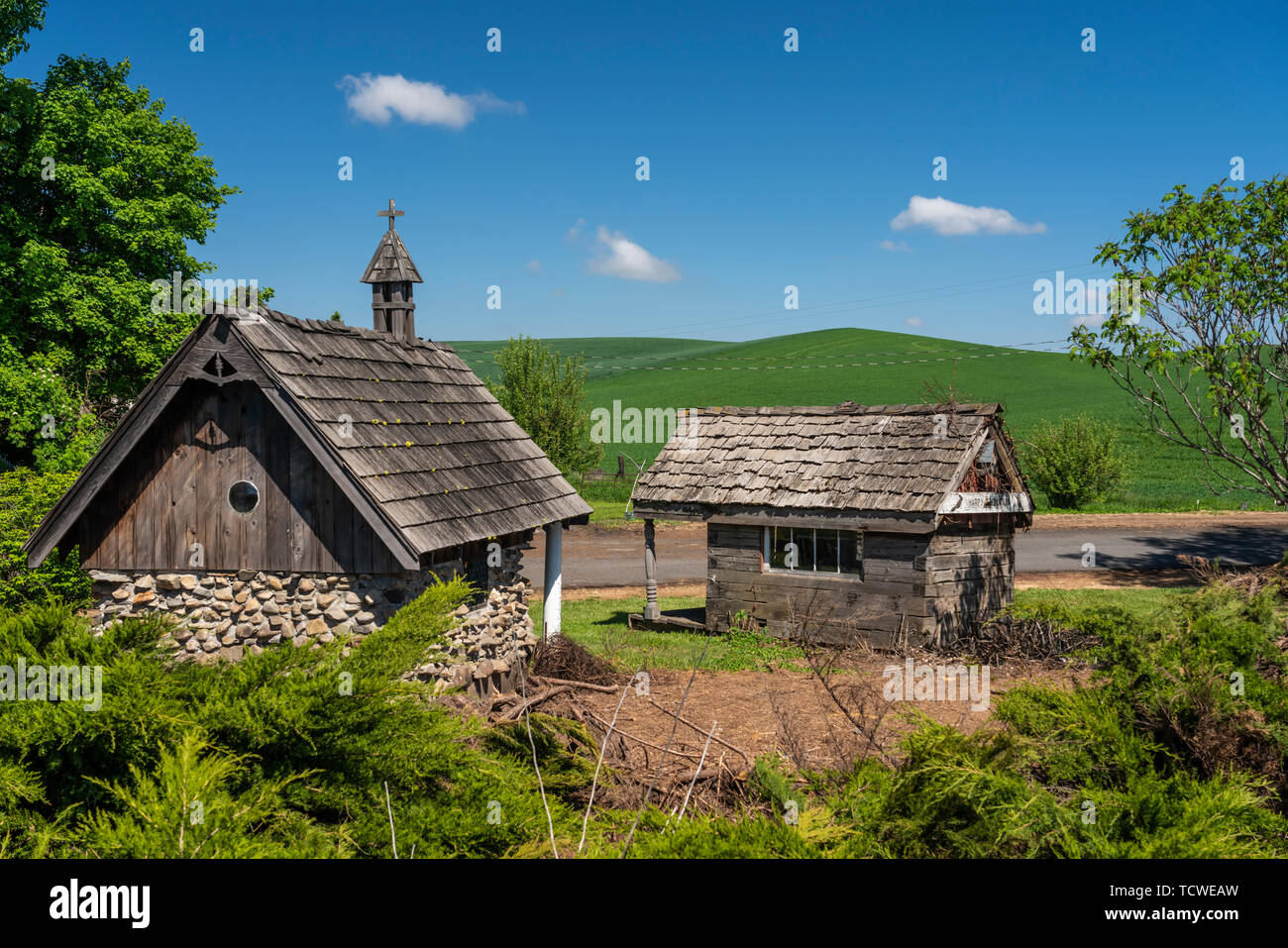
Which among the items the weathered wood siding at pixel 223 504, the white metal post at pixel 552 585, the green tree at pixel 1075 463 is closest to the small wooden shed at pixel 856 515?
the white metal post at pixel 552 585

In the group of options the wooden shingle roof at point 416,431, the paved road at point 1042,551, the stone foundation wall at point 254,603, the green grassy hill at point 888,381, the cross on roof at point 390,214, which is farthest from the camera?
the green grassy hill at point 888,381

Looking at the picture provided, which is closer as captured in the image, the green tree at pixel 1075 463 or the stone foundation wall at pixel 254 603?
the stone foundation wall at pixel 254 603

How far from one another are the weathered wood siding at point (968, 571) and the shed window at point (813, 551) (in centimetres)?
122

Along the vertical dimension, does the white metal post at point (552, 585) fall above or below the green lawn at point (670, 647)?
above

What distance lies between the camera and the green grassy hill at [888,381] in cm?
4741

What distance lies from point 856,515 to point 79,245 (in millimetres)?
21026

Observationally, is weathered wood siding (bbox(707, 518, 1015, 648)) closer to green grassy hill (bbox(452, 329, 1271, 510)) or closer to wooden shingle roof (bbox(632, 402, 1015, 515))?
wooden shingle roof (bbox(632, 402, 1015, 515))

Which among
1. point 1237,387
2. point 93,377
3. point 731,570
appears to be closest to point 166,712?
point 731,570

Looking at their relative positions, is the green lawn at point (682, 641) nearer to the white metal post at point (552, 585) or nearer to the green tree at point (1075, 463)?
the white metal post at point (552, 585)

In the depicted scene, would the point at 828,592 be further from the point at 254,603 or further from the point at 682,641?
the point at 254,603

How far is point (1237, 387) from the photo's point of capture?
49.0ft

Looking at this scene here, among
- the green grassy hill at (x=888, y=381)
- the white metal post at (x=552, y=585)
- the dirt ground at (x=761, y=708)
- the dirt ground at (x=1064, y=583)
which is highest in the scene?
the green grassy hill at (x=888, y=381)

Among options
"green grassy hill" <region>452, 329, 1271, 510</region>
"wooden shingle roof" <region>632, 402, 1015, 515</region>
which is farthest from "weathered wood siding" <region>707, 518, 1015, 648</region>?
"green grassy hill" <region>452, 329, 1271, 510</region>
